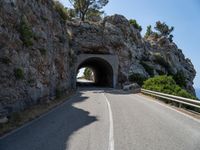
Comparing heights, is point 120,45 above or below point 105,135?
above

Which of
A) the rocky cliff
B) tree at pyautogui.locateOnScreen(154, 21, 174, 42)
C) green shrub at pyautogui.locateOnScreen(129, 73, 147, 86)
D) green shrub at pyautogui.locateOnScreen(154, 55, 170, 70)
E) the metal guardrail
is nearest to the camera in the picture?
the rocky cliff

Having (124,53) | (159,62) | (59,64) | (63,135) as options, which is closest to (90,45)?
(124,53)

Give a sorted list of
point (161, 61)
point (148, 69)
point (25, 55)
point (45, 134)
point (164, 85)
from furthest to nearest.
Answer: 1. point (161, 61)
2. point (148, 69)
3. point (164, 85)
4. point (25, 55)
5. point (45, 134)

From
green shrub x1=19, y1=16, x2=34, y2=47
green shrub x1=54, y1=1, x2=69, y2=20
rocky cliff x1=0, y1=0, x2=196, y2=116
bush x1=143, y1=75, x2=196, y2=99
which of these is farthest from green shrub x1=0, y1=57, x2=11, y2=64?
green shrub x1=54, y1=1, x2=69, y2=20

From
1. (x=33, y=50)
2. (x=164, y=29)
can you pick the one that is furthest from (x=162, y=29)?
(x=33, y=50)

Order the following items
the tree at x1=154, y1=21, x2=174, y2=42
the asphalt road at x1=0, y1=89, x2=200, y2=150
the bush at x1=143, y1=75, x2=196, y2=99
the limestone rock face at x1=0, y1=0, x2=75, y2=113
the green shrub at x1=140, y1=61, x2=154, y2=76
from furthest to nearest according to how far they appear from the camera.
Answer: the tree at x1=154, y1=21, x2=174, y2=42
the green shrub at x1=140, y1=61, x2=154, y2=76
the bush at x1=143, y1=75, x2=196, y2=99
the limestone rock face at x1=0, y1=0, x2=75, y2=113
the asphalt road at x1=0, y1=89, x2=200, y2=150

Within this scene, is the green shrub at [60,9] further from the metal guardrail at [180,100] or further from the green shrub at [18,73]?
the green shrub at [18,73]

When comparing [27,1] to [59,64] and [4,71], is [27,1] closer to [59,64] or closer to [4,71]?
[4,71]

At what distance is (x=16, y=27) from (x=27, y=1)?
4.17 m

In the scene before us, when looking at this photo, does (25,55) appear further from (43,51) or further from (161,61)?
(161,61)

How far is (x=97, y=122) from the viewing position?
1147cm

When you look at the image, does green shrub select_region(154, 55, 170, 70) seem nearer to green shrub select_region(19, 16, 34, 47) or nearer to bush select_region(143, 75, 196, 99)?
bush select_region(143, 75, 196, 99)

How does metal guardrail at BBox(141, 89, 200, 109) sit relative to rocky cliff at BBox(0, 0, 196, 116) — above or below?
below

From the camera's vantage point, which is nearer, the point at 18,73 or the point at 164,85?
the point at 18,73
